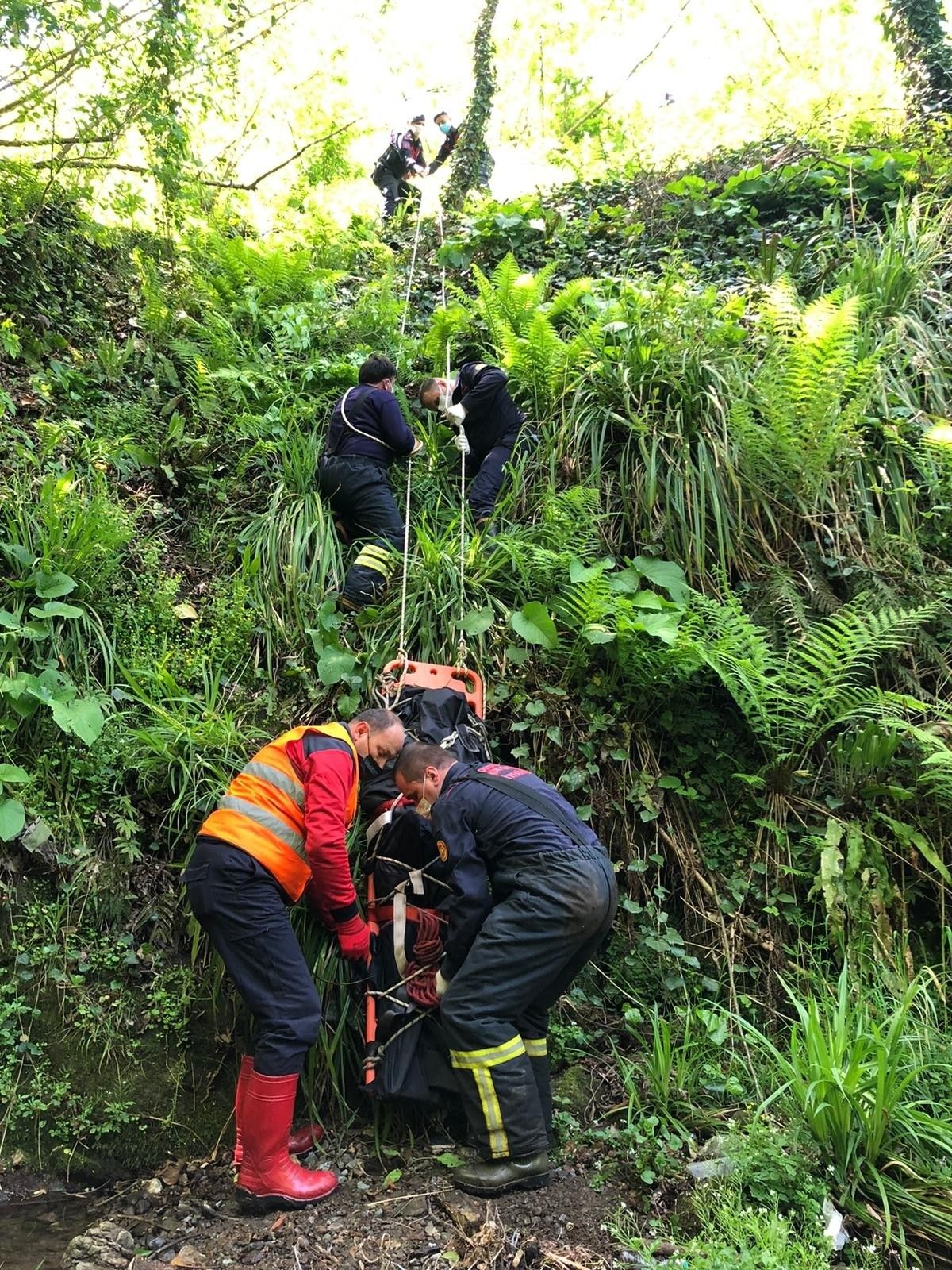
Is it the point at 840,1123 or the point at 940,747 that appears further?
the point at 940,747

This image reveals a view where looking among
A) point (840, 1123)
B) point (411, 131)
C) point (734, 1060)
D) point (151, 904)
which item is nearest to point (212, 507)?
point (151, 904)

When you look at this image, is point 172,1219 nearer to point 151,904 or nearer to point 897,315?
point 151,904

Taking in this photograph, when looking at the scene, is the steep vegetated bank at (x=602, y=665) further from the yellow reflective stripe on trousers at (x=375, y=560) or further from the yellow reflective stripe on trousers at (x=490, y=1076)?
the yellow reflective stripe on trousers at (x=490, y=1076)

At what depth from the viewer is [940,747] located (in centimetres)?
346

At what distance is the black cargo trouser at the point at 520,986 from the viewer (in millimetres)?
2781

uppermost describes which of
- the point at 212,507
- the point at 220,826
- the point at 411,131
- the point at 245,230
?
the point at 411,131

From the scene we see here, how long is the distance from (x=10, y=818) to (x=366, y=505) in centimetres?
252

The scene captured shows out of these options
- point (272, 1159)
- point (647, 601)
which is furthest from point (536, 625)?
point (272, 1159)

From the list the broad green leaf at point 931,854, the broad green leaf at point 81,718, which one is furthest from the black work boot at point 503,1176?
the broad green leaf at point 81,718

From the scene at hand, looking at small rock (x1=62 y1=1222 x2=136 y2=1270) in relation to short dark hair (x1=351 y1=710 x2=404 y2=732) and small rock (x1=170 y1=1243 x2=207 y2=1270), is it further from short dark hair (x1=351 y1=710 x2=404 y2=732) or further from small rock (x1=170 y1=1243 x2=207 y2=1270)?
short dark hair (x1=351 y1=710 x2=404 y2=732)

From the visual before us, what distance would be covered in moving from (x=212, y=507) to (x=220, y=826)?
8.49ft

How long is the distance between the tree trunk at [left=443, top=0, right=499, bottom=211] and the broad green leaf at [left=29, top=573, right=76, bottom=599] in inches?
307

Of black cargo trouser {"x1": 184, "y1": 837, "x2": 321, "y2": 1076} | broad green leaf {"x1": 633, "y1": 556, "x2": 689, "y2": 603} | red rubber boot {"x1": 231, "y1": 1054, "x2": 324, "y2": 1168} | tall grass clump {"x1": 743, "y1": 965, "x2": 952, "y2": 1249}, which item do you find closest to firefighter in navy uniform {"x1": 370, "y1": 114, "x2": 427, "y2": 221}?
broad green leaf {"x1": 633, "y1": 556, "x2": 689, "y2": 603}

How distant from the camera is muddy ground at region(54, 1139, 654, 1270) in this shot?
8.16 feet
